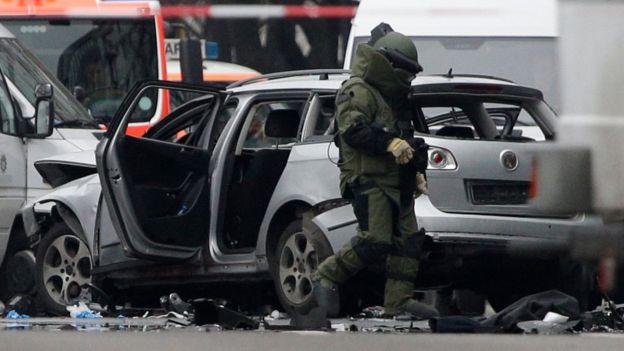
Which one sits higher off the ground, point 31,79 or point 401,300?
point 31,79

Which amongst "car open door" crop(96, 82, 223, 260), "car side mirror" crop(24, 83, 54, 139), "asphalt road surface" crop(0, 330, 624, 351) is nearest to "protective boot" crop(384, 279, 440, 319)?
"car open door" crop(96, 82, 223, 260)

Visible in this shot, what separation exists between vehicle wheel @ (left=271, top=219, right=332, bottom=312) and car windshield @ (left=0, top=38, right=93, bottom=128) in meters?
3.58

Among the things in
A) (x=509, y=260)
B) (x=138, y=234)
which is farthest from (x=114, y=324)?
(x=509, y=260)

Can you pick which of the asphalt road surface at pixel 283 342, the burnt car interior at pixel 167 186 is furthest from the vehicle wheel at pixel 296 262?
the asphalt road surface at pixel 283 342

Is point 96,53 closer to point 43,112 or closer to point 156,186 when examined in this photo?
point 43,112

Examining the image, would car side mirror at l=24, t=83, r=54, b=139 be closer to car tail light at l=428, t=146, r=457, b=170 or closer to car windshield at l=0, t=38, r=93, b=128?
car windshield at l=0, t=38, r=93, b=128

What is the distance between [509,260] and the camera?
11344 millimetres

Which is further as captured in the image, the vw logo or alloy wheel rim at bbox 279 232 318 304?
alloy wheel rim at bbox 279 232 318 304

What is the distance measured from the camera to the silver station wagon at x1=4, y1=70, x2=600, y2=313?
1091 cm

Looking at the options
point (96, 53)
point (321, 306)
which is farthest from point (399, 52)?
point (96, 53)

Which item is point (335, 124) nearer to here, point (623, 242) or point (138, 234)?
point (138, 234)

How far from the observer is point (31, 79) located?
14.5 metres

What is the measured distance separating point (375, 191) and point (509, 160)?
2.93 ft

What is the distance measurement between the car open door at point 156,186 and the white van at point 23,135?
2.06 meters
